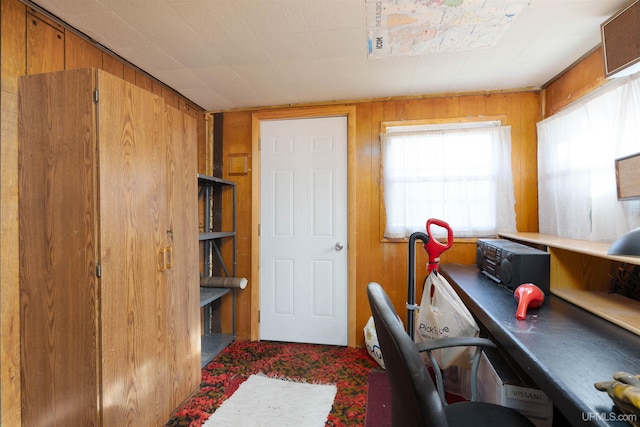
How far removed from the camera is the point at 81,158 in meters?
1.30

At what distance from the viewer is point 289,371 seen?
2.27 m

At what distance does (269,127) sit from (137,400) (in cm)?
233

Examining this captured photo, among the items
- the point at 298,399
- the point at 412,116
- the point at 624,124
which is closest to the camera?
the point at 624,124

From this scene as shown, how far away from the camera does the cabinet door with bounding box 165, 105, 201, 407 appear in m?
1.77

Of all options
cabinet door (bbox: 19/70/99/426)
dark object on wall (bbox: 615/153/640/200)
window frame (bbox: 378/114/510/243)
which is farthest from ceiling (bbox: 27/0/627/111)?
dark object on wall (bbox: 615/153/640/200)

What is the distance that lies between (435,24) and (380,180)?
129cm

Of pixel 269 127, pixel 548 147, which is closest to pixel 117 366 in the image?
pixel 269 127

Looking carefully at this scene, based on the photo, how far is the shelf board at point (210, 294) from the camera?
2.28 m

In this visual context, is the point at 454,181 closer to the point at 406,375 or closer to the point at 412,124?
the point at 412,124

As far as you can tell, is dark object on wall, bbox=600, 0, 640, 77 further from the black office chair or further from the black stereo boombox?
the black office chair

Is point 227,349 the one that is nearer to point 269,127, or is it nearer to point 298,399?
point 298,399

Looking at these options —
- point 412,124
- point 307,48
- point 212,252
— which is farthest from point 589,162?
point 212,252

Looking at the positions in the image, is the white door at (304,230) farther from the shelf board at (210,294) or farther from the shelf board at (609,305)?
the shelf board at (609,305)

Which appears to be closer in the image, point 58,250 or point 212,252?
point 58,250
